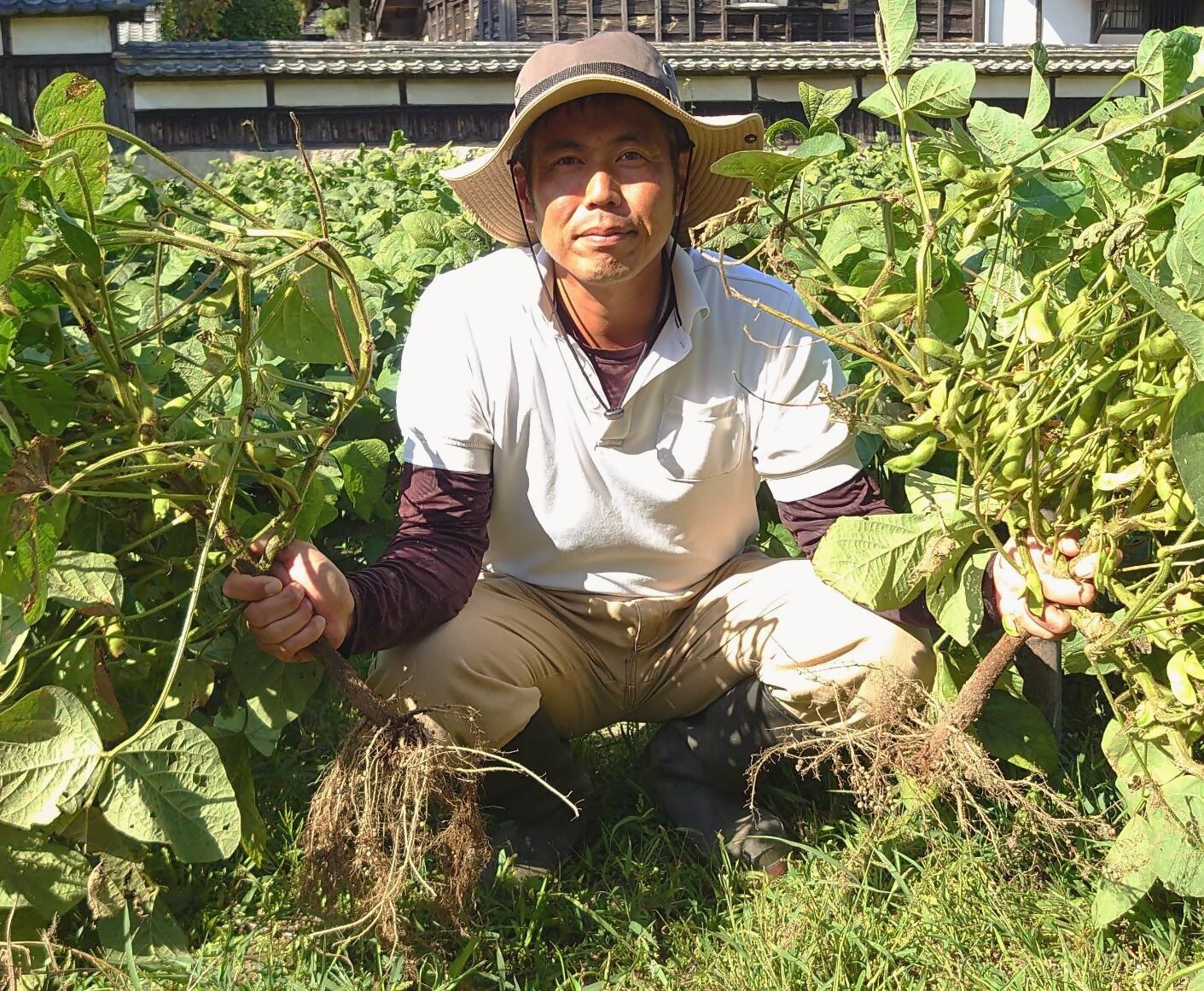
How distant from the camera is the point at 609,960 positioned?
1.77m

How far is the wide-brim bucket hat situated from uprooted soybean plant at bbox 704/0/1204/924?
0.92ft

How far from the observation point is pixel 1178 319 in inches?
46.3

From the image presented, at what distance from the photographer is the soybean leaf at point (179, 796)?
150cm

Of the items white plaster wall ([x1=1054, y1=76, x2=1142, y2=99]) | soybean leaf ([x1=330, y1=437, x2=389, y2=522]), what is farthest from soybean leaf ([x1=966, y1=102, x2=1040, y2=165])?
white plaster wall ([x1=1054, y1=76, x2=1142, y2=99])

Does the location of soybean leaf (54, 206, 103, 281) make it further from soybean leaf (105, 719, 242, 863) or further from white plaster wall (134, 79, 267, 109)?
white plaster wall (134, 79, 267, 109)

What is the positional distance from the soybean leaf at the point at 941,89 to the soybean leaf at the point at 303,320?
693 mm

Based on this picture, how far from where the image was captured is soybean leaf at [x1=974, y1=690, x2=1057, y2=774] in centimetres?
201

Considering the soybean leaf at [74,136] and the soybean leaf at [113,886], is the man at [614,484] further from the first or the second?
the soybean leaf at [74,136]

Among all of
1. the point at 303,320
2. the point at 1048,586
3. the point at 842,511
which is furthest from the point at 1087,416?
the point at 303,320

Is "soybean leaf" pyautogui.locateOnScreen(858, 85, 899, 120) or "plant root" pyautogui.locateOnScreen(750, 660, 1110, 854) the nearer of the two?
"soybean leaf" pyautogui.locateOnScreen(858, 85, 899, 120)

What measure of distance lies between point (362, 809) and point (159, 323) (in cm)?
63

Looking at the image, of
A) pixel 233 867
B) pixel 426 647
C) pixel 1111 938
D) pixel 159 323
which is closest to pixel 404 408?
pixel 426 647

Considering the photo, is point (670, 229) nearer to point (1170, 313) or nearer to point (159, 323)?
point (159, 323)

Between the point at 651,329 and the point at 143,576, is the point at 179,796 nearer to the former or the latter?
the point at 143,576
